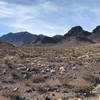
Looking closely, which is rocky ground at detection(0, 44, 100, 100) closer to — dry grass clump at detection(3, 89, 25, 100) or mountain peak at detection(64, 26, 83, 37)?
dry grass clump at detection(3, 89, 25, 100)

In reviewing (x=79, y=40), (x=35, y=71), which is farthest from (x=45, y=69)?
(x=79, y=40)

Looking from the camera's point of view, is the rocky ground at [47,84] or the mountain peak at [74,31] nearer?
the rocky ground at [47,84]

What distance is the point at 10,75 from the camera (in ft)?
34.1

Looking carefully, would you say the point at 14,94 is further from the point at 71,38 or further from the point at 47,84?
the point at 71,38

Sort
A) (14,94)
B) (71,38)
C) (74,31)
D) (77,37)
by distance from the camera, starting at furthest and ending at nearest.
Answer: (74,31), (71,38), (77,37), (14,94)

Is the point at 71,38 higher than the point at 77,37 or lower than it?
lower

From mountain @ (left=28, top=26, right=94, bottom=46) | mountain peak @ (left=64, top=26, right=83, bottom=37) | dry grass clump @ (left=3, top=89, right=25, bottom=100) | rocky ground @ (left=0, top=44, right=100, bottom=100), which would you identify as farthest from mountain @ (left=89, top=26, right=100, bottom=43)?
dry grass clump @ (left=3, top=89, right=25, bottom=100)

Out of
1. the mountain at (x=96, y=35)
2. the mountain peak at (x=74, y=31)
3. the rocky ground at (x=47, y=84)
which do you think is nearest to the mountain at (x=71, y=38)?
the mountain peak at (x=74, y=31)

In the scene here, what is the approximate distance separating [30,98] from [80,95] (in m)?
2.03

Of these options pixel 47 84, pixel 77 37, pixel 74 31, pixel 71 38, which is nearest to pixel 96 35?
pixel 77 37

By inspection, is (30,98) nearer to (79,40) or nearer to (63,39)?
(79,40)

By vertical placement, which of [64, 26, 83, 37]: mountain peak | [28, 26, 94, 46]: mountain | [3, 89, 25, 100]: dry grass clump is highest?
[64, 26, 83, 37]: mountain peak

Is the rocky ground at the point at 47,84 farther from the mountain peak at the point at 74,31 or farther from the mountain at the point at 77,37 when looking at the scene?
the mountain peak at the point at 74,31

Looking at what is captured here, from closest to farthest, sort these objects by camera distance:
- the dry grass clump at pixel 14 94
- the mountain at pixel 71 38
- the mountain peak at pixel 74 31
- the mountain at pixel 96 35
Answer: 1. the dry grass clump at pixel 14 94
2. the mountain at pixel 71 38
3. the mountain at pixel 96 35
4. the mountain peak at pixel 74 31
